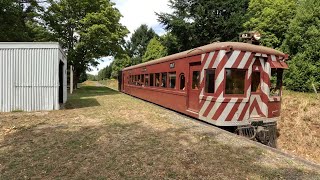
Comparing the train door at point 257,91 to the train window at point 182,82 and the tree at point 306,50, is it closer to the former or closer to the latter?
the train window at point 182,82

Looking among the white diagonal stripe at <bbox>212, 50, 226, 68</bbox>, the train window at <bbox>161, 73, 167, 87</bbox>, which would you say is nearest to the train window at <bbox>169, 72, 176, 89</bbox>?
the train window at <bbox>161, 73, 167, 87</bbox>

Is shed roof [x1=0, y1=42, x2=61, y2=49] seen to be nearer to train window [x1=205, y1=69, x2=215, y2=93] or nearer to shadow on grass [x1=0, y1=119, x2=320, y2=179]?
shadow on grass [x1=0, y1=119, x2=320, y2=179]

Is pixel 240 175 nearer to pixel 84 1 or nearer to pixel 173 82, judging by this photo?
pixel 173 82

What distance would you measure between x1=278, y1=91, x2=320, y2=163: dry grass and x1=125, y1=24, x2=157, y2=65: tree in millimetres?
58702

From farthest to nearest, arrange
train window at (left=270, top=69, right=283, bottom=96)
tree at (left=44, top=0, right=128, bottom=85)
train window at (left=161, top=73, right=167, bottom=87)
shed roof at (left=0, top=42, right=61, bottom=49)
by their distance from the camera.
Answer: tree at (left=44, top=0, right=128, bottom=85)
train window at (left=161, top=73, right=167, bottom=87)
shed roof at (left=0, top=42, right=61, bottom=49)
train window at (left=270, top=69, right=283, bottom=96)

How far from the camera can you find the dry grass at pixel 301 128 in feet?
34.7

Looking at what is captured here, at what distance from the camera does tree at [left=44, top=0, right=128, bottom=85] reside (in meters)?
27.9

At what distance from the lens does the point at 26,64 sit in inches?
464

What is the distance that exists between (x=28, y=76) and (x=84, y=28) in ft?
58.7

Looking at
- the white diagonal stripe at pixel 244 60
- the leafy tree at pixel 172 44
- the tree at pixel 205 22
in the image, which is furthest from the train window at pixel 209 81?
the leafy tree at pixel 172 44

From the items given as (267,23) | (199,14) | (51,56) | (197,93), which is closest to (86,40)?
(199,14)

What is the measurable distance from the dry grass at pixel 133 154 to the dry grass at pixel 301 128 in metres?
4.71

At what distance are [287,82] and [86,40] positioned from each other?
19.4 m

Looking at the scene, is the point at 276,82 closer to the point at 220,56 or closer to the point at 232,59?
the point at 232,59
